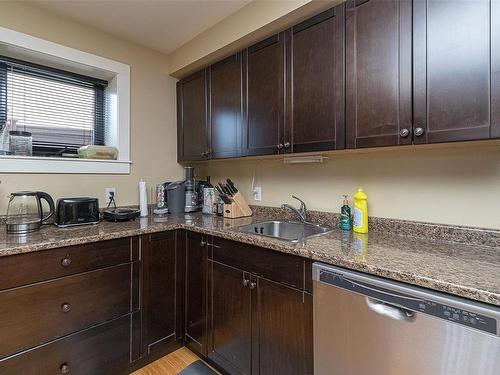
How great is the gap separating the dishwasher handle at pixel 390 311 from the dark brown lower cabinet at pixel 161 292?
Answer: 4.13ft

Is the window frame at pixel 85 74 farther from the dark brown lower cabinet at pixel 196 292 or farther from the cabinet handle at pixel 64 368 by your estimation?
the cabinet handle at pixel 64 368

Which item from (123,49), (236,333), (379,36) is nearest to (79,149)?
(123,49)

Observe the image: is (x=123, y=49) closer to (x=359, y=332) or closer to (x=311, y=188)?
(x=311, y=188)

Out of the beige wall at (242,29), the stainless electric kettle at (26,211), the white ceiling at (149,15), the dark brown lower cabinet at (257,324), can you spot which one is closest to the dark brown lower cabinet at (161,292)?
the dark brown lower cabinet at (257,324)

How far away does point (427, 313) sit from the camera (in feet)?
2.83

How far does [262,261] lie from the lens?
1.37m

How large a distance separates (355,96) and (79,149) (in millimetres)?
1961

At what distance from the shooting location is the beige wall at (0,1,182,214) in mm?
1763

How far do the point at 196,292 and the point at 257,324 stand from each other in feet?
1.78

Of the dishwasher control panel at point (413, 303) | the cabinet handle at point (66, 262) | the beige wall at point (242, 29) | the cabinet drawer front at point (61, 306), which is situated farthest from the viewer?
the beige wall at point (242, 29)

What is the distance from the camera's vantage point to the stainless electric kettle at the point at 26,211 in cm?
151

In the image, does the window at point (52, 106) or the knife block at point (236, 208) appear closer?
the window at point (52, 106)

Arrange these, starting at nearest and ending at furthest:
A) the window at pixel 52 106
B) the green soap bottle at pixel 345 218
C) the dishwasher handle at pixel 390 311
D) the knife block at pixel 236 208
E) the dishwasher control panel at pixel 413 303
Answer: the dishwasher control panel at pixel 413 303 → the dishwasher handle at pixel 390 311 → the green soap bottle at pixel 345 218 → the window at pixel 52 106 → the knife block at pixel 236 208

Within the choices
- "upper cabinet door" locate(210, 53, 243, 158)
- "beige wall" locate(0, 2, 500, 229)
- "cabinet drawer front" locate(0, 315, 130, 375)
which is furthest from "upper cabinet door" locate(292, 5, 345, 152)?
"cabinet drawer front" locate(0, 315, 130, 375)
